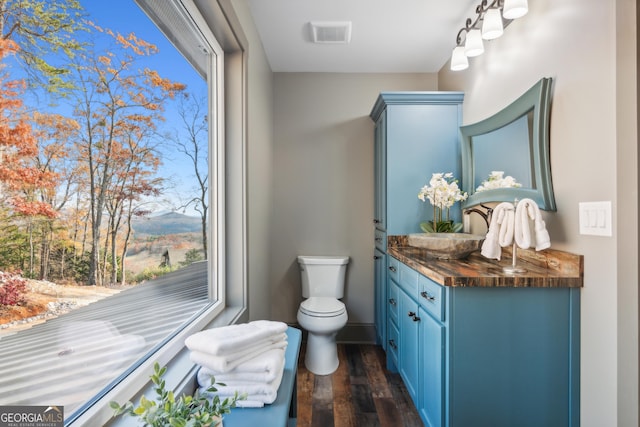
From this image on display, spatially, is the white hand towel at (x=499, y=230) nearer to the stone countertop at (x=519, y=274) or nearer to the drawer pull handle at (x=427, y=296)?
the stone countertop at (x=519, y=274)

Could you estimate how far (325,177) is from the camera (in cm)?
280

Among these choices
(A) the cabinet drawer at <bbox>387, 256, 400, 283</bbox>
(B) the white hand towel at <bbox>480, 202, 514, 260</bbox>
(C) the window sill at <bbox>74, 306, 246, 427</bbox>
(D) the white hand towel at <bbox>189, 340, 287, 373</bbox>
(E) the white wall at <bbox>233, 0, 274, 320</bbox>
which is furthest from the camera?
(A) the cabinet drawer at <bbox>387, 256, 400, 283</bbox>

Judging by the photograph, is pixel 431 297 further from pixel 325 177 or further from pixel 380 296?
pixel 325 177

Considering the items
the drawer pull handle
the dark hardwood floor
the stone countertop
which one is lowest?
the dark hardwood floor

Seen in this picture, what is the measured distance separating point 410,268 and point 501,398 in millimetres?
699

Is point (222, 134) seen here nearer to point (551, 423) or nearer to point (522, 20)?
point (522, 20)

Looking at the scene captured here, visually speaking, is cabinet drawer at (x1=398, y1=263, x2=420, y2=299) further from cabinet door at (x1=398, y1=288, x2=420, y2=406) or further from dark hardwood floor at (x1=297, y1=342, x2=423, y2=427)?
dark hardwood floor at (x1=297, y1=342, x2=423, y2=427)

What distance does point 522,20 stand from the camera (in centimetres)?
164

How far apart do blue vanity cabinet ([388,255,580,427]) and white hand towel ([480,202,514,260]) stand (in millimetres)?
237

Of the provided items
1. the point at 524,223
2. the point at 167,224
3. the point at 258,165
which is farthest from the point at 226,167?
the point at 524,223

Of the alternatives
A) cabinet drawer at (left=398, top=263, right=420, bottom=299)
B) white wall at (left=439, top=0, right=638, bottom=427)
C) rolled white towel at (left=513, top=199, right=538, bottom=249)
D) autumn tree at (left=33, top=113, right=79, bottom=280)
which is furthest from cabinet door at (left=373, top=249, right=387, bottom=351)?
autumn tree at (left=33, top=113, right=79, bottom=280)

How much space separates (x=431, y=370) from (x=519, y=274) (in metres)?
0.58

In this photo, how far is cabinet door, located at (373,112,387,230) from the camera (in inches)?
93.7

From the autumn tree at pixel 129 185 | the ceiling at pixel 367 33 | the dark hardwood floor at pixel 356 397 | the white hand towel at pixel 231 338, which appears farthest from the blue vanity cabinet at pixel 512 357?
the ceiling at pixel 367 33
